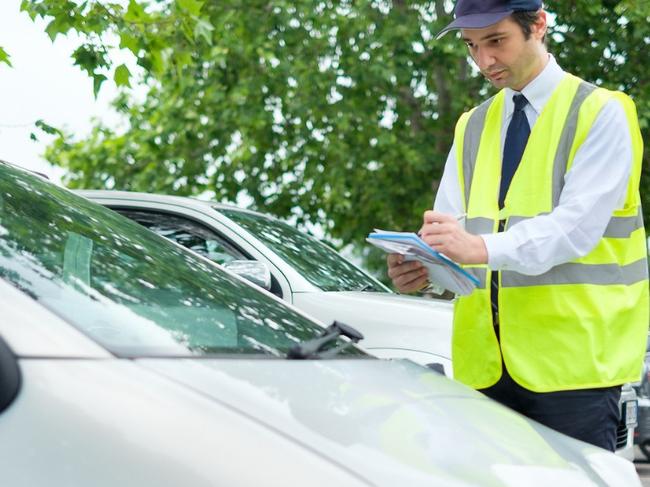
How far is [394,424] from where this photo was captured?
2.33 meters

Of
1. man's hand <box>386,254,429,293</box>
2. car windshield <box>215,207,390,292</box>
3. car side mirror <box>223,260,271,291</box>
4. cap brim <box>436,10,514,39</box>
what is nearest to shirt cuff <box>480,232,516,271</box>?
man's hand <box>386,254,429,293</box>

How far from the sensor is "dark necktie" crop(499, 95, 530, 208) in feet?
10.8

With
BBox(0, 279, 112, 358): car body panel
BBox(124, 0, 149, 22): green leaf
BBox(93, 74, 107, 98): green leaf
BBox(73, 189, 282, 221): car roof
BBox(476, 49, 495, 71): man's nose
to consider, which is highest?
BBox(124, 0, 149, 22): green leaf

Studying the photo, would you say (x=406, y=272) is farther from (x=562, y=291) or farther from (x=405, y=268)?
(x=562, y=291)

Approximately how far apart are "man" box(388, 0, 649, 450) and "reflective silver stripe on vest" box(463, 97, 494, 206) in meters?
0.07

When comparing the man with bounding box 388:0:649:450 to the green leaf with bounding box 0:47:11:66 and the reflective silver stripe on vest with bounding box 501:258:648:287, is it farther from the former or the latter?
the green leaf with bounding box 0:47:11:66

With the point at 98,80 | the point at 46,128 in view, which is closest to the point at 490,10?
the point at 98,80

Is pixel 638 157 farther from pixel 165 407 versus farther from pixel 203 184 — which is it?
pixel 203 184

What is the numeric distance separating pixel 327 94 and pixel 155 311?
1302cm

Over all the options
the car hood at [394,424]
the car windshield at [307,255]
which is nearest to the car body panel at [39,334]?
the car hood at [394,424]

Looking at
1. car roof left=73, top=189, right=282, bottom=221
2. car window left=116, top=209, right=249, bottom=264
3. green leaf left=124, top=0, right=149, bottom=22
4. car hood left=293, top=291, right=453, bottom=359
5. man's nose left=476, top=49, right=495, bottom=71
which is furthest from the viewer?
green leaf left=124, top=0, right=149, bottom=22

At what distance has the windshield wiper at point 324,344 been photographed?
8.81 ft

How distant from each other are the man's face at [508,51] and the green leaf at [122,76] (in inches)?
198

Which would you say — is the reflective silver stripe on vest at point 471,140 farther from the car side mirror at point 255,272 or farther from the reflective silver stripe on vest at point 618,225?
the car side mirror at point 255,272
